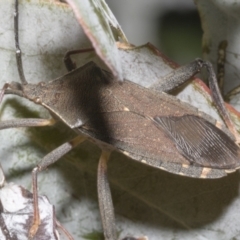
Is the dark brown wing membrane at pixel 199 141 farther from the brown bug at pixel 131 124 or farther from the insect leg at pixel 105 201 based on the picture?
the insect leg at pixel 105 201

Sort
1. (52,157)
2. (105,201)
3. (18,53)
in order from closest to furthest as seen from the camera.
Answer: (18,53) → (52,157) → (105,201)

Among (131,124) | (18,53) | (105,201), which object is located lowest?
(105,201)

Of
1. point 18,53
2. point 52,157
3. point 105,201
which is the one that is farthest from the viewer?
point 105,201

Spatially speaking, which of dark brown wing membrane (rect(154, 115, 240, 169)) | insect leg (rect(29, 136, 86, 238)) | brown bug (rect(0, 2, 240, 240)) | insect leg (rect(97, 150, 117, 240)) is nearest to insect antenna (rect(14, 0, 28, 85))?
brown bug (rect(0, 2, 240, 240))

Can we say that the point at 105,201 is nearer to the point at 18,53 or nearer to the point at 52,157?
the point at 52,157

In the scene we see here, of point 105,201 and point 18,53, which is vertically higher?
point 18,53

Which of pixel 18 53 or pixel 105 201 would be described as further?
pixel 105 201

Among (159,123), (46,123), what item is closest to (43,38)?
(46,123)

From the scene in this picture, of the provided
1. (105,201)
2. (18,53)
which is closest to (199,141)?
(105,201)

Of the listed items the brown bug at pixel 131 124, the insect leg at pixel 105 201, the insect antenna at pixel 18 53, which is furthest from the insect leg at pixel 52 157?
the insect antenna at pixel 18 53
